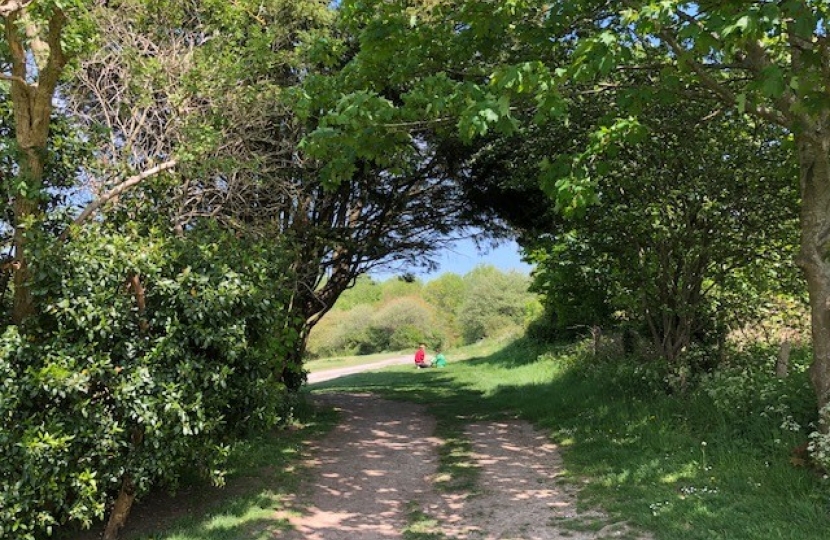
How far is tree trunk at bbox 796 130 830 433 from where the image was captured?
223 inches

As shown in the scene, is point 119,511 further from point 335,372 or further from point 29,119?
point 335,372

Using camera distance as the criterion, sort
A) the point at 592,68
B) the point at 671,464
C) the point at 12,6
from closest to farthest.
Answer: the point at 12,6
the point at 592,68
the point at 671,464

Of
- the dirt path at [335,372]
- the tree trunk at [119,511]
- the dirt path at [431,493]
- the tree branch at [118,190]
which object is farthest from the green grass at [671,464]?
the dirt path at [335,372]

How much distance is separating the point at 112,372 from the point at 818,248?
6455 mm

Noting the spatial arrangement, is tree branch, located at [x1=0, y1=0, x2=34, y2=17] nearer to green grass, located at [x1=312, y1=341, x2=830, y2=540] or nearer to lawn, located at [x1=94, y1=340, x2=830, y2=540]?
lawn, located at [x1=94, y1=340, x2=830, y2=540]

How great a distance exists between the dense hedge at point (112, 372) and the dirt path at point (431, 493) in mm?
1443

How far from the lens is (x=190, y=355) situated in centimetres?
536

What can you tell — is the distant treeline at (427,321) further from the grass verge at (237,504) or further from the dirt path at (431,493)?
the grass verge at (237,504)

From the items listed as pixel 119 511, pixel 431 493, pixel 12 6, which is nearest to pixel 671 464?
pixel 431 493

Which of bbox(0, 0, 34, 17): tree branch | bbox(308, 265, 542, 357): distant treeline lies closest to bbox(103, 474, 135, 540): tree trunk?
bbox(0, 0, 34, 17): tree branch

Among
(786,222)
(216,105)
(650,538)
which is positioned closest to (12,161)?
(216,105)

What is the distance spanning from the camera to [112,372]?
5008mm

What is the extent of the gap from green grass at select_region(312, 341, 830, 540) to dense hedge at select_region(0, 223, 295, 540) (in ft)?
10.1

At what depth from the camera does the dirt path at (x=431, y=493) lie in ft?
17.7
